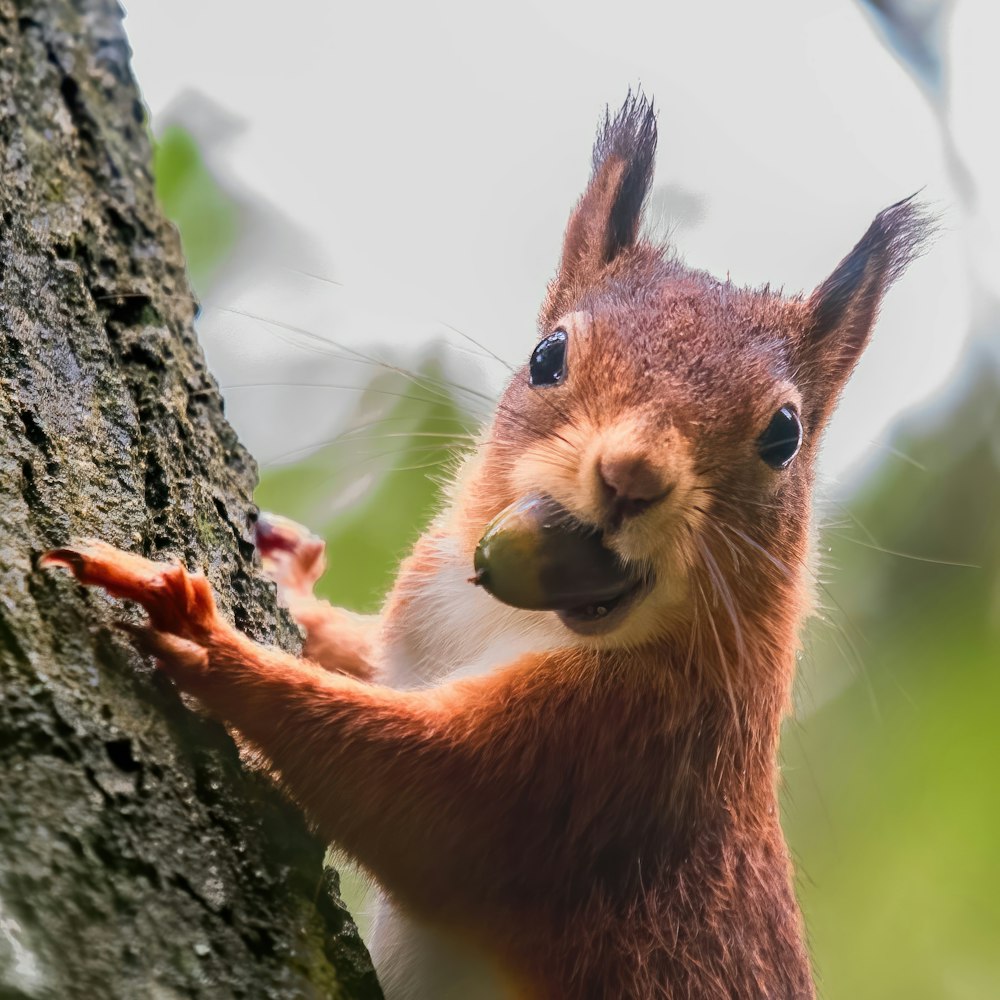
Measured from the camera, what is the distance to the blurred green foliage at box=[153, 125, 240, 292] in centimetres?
252

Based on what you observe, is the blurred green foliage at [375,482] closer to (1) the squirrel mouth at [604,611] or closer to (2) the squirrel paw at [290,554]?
(2) the squirrel paw at [290,554]

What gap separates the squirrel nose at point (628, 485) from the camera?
1.14 m

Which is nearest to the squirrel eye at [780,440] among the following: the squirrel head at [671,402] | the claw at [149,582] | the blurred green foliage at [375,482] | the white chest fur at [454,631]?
the squirrel head at [671,402]

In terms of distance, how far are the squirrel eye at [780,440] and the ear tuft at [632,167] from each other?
0.46 meters

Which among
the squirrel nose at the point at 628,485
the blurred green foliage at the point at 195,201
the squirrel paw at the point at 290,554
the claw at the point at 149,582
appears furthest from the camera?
the blurred green foliage at the point at 195,201

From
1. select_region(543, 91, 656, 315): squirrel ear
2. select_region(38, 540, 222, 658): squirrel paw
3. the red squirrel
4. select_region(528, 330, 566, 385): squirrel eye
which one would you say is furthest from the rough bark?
select_region(543, 91, 656, 315): squirrel ear

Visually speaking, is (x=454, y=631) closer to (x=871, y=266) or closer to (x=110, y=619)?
(x=110, y=619)

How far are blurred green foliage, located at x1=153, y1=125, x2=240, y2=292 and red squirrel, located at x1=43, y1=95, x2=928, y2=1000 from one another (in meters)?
1.29

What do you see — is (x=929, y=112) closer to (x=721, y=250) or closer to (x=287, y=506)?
(x=721, y=250)

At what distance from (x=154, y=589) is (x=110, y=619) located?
0.06 meters

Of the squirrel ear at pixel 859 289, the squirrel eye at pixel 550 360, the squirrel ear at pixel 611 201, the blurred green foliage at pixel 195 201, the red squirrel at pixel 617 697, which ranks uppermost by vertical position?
the blurred green foliage at pixel 195 201

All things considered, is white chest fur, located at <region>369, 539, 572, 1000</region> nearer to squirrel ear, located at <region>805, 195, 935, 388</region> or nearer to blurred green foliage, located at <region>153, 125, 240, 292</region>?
squirrel ear, located at <region>805, 195, 935, 388</region>

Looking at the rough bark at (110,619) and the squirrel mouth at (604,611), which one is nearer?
the rough bark at (110,619)

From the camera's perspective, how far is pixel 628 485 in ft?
3.77
